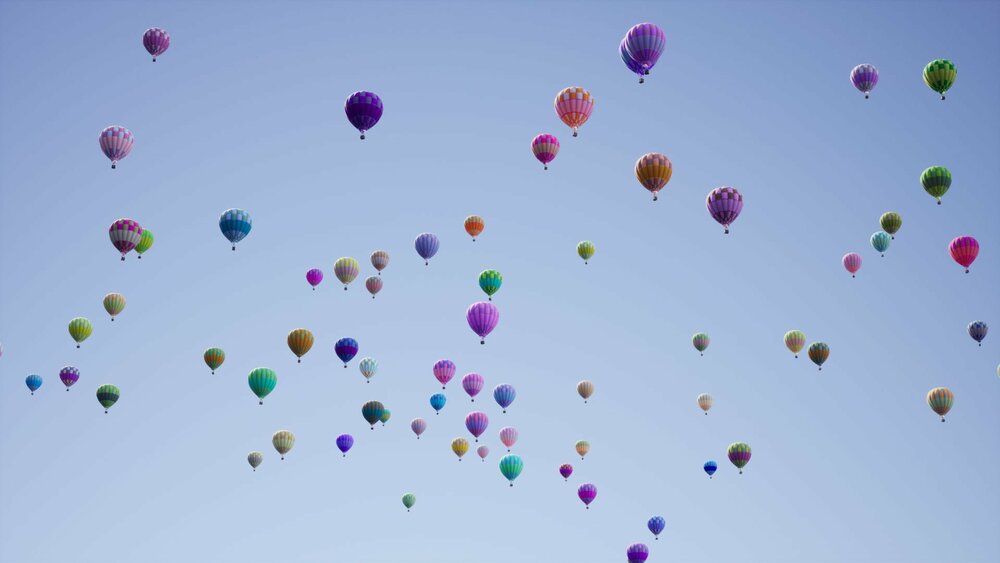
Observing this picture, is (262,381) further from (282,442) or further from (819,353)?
(819,353)

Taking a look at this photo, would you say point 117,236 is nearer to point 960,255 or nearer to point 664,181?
point 664,181

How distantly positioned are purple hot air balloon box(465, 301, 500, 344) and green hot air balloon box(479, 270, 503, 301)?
123 inches

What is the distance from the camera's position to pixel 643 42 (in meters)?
61.4

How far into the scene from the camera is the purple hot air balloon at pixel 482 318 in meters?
71.9

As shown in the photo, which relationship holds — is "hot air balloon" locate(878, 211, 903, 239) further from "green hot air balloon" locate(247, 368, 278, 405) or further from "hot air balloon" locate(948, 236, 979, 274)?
"green hot air balloon" locate(247, 368, 278, 405)

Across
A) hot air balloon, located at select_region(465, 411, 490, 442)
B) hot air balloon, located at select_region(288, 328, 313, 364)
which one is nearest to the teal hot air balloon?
hot air balloon, located at select_region(465, 411, 490, 442)

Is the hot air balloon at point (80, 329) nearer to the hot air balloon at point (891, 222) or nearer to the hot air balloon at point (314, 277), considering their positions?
the hot air balloon at point (314, 277)

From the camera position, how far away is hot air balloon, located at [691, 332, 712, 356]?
88.9 metres

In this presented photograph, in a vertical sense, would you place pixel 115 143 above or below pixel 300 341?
above

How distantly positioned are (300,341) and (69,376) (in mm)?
16627

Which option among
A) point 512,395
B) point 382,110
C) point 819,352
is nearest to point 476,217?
point 512,395

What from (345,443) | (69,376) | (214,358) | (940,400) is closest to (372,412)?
(345,443)

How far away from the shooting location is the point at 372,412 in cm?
8412

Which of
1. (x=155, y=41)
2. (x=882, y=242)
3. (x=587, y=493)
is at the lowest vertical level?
(x=587, y=493)
